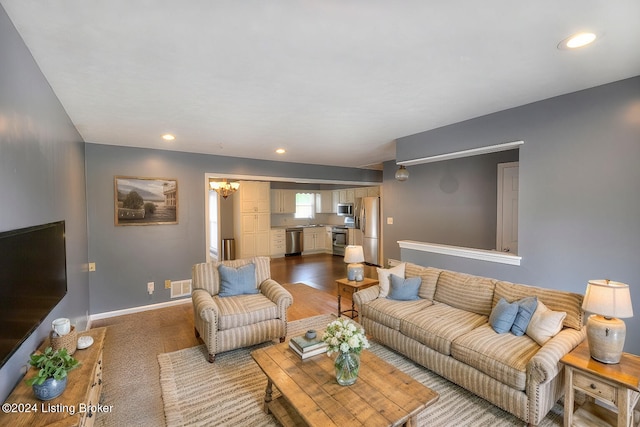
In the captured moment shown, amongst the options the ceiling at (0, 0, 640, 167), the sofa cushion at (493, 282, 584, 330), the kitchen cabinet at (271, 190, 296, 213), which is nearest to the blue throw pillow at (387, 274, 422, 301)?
the sofa cushion at (493, 282, 584, 330)

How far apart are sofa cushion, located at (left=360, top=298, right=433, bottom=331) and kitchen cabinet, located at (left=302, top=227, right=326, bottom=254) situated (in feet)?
19.8

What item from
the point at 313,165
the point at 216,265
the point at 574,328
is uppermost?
the point at 313,165

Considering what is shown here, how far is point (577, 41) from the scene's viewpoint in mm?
1701

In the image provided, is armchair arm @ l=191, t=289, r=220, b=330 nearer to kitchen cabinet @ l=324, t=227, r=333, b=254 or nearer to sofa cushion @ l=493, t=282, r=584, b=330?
sofa cushion @ l=493, t=282, r=584, b=330

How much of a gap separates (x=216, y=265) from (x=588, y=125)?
398 cm

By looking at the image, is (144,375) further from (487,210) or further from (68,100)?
(487,210)

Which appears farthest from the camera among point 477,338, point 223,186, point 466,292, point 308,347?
point 223,186

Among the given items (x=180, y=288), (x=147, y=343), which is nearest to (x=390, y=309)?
(x=147, y=343)

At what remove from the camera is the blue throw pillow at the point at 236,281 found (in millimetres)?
3371

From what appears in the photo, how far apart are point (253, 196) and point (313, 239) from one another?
2.53 meters

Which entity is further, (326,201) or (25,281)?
(326,201)

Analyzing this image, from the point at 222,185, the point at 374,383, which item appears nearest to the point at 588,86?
the point at 374,383

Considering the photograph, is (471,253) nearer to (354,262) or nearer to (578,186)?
(578,186)

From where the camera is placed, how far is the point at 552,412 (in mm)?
2104
